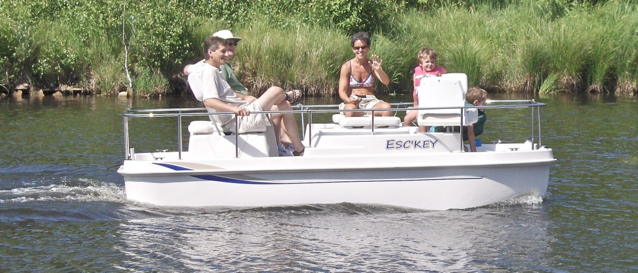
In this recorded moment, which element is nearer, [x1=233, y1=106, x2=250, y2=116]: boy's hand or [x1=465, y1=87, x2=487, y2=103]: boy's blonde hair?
[x1=233, y1=106, x2=250, y2=116]: boy's hand

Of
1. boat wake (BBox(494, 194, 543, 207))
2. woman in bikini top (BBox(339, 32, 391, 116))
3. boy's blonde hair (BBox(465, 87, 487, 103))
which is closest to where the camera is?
boat wake (BBox(494, 194, 543, 207))

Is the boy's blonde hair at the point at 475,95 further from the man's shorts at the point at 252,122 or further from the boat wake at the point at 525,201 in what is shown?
the man's shorts at the point at 252,122

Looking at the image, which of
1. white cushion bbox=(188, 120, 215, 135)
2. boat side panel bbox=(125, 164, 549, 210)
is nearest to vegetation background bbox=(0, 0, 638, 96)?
white cushion bbox=(188, 120, 215, 135)

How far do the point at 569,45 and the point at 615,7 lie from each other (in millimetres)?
3331

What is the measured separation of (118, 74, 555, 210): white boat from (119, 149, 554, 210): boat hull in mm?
11

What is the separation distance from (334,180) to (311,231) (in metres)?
0.83

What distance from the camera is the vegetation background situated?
2648cm

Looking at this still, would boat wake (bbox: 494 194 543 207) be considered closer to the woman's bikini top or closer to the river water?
the river water

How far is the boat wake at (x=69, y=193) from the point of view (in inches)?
465

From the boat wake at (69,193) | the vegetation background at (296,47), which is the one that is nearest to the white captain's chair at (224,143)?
the boat wake at (69,193)

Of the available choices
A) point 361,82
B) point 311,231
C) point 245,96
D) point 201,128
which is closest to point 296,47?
point 361,82

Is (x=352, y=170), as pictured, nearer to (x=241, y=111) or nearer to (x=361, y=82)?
(x=241, y=111)

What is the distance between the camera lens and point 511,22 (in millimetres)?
29578

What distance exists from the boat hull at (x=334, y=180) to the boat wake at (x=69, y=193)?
944 millimetres
